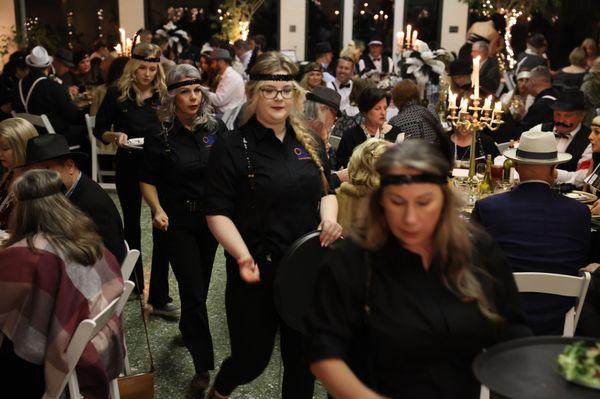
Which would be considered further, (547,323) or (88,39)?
(88,39)

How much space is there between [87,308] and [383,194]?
4.67 feet

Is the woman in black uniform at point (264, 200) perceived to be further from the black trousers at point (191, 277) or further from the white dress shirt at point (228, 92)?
the white dress shirt at point (228, 92)

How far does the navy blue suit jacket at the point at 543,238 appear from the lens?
3.15 metres

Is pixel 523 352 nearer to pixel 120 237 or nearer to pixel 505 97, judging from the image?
pixel 120 237

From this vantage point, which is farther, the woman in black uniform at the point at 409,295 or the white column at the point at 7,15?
the white column at the point at 7,15

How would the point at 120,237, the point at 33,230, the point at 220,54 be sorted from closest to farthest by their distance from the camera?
the point at 33,230 < the point at 120,237 < the point at 220,54

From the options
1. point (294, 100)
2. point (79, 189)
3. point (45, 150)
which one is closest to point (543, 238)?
point (294, 100)

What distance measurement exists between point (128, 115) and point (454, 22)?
10677 millimetres

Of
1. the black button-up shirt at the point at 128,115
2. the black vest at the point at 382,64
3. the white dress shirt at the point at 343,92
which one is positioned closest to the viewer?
the black button-up shirt at the point at 128,115

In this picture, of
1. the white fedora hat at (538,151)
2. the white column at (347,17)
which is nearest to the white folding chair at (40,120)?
the white fedora hat at (538,151)

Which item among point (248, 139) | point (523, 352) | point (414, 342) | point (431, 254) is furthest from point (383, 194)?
point (248, 139)

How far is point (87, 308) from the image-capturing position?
283 cm

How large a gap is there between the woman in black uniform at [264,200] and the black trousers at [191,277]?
0.72m

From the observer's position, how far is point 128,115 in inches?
199
